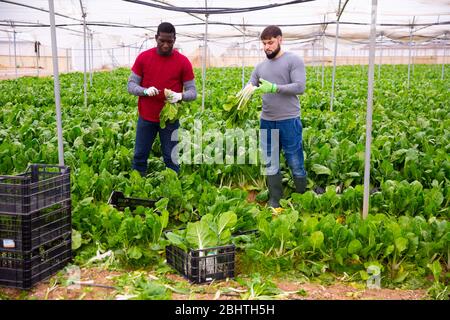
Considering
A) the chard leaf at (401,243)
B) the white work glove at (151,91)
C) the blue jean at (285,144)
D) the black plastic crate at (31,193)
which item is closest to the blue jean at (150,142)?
the white work glove at (151,91)

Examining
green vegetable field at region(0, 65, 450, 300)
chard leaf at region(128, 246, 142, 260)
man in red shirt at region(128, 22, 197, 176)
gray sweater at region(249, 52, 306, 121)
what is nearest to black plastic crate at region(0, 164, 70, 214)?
green vegetable field at region(0, 65, 450, 300)

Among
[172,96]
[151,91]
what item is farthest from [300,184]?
[151,91]

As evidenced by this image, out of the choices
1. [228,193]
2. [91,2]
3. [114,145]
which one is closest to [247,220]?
[228,193]

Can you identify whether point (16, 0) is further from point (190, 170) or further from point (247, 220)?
point (247, 220)

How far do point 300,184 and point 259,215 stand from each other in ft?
3.42

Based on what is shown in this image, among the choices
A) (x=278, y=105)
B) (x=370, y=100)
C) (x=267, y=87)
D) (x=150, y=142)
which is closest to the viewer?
(x=370, y=100)

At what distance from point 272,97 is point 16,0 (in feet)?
32.1

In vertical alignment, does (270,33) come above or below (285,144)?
above

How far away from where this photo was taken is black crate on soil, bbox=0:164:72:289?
3.75 metres

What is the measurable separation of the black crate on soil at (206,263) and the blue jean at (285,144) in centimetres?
179

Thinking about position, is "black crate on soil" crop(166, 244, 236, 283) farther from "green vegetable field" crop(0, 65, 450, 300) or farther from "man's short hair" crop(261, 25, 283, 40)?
"man's short hair" crop(261, 25, 283, 40)

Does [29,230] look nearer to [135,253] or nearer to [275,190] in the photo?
[135,253]

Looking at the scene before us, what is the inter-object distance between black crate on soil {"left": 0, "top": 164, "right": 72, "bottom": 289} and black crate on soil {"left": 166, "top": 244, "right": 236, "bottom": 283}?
3.24ft

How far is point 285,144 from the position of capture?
557cm
